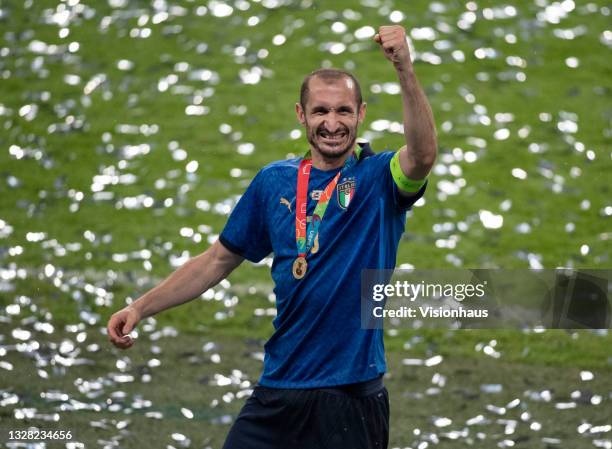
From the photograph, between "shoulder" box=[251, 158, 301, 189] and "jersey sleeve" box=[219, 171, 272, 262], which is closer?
"shoulder" box=[251, 158, 301, 189]

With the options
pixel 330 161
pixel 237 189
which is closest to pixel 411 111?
pixel 330 161

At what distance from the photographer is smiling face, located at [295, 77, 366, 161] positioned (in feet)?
17.0

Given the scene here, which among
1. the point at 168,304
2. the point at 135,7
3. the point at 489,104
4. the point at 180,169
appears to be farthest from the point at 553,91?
the point at 168,304

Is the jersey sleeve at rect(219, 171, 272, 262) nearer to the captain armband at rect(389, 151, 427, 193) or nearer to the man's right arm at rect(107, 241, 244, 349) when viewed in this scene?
the man's right arm at rect(107, 241, 244, 349)

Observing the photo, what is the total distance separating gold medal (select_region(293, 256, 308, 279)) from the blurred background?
3989 millimetres

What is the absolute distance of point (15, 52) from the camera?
774 inches

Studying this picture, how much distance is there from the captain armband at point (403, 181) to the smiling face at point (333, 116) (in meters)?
0.21

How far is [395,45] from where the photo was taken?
15.8ft

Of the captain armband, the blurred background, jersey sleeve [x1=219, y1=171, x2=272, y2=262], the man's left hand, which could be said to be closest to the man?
the captain armband

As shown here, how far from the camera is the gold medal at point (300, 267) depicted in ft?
17.2

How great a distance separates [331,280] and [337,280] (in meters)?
0.02

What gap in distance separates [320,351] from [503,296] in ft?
A: 26.2

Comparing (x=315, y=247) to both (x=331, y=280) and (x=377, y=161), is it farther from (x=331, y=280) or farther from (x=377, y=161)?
(x=377, y=161)

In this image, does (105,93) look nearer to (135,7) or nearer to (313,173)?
(135,7)
